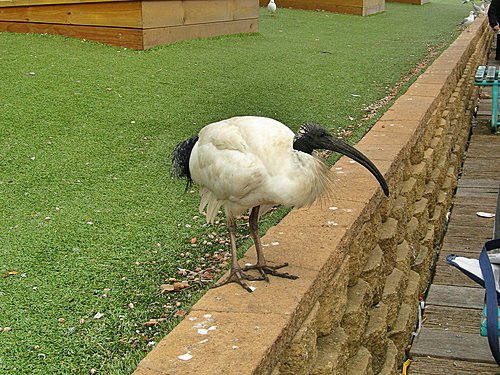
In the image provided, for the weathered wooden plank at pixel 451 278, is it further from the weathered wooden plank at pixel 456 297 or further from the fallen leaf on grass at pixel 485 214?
the fallen leaf on grass at pixel 485 214

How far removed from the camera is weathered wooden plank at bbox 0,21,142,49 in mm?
8656

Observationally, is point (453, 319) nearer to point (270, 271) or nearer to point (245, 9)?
point (270, 271)

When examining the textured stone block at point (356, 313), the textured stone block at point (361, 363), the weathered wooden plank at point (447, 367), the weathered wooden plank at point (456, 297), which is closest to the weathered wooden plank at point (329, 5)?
the weathered wooden plank at point (456, 297)

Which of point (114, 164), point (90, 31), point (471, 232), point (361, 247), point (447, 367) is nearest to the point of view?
point (361, 247)

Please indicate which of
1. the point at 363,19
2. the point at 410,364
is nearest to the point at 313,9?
the point at 363,19

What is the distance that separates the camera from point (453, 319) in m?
5.07

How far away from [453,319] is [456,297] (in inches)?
14.1

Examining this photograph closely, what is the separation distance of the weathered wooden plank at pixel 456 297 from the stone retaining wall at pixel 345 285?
15 cm

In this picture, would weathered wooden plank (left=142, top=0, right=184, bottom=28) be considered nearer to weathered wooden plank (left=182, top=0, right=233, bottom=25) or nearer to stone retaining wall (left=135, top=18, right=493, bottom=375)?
weathered wooden plank (left=182, top=0, right=233, bottom=25)

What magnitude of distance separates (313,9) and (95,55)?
10.8 meters

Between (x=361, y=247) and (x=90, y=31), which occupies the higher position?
(x=90, y=31)

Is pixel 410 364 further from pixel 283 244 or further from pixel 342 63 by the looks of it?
pixel 342 63

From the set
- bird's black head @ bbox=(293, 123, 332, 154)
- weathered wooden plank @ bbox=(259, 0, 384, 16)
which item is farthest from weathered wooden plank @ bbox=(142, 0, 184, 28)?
weathered wooden plank @ bbox=(259, 0, 384, 16)

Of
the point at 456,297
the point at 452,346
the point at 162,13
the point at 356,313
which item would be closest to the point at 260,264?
the point at 356,313
